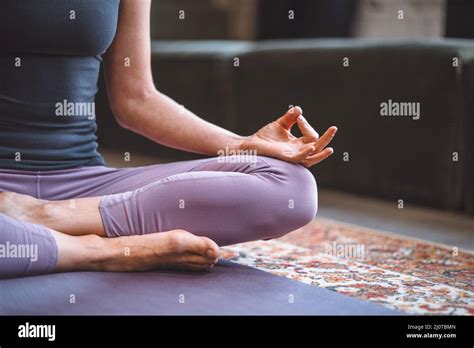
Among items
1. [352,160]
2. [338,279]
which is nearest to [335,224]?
[352,160]

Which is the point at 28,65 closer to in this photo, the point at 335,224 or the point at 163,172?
the point at 163,172

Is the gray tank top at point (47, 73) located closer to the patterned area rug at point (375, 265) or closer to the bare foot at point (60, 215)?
the bare foot at point (60, 215)

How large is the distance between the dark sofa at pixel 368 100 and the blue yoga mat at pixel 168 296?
3.31 ft

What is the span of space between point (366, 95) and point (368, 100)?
0.02 m

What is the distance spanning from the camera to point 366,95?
2.47 m

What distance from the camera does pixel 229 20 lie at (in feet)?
13.9

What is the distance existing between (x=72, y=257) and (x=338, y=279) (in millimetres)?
502

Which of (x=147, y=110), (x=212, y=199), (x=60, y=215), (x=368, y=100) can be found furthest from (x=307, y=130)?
(x=368, y=100)

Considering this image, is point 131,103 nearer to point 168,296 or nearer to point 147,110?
point 147,110

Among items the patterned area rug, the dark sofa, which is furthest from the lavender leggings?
the dark sofa

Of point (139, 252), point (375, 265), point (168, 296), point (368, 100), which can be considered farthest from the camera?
point (368, 100)

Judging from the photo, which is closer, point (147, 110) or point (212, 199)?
point (212, 199)

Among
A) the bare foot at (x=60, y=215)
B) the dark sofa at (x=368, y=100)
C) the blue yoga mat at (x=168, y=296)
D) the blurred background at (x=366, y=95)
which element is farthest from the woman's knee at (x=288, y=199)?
the dark sofa at (x=368, y=100)
